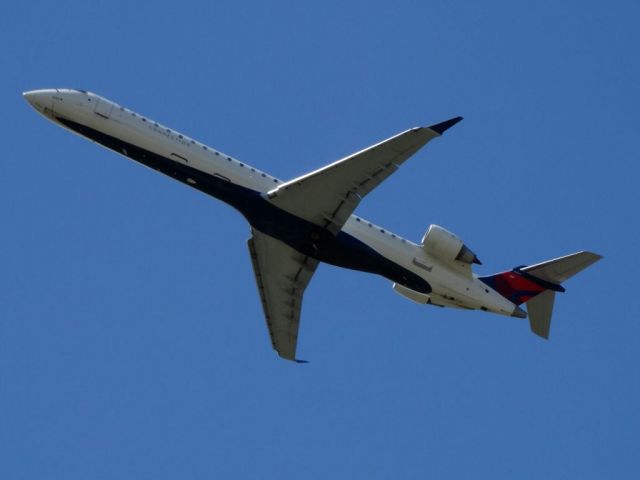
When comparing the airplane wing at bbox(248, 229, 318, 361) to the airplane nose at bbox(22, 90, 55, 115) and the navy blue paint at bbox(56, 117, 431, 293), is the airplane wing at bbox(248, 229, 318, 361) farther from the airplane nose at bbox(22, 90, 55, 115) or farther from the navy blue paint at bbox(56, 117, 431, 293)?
the airplane nose at bbox(22, 90, 55, 115)

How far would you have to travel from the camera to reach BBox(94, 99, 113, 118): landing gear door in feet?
127

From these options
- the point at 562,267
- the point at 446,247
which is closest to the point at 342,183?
the point at 446,247

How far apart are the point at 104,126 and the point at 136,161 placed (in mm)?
1729

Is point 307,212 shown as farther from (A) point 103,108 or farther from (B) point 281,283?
(A) point 103,108

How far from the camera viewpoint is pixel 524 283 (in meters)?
41.9

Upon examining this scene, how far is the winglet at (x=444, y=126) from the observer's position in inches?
1288

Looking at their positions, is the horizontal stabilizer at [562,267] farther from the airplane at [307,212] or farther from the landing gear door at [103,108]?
the landing gear door at [103,108]

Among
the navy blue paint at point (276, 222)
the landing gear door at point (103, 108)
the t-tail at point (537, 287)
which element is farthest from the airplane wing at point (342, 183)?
the t-tail at point (537, 287)

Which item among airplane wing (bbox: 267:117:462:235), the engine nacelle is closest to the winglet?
airplane wing (bbox: 267:117:462:235)

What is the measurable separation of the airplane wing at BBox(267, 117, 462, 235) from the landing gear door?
6.69 meters

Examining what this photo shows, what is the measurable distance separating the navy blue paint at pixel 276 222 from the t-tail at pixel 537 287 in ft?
12.1

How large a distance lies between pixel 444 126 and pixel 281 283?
39.6 ft

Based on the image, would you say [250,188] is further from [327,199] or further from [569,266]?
[569,266]

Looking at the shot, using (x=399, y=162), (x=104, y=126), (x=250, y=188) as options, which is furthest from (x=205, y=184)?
(x=399, y=162)
